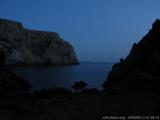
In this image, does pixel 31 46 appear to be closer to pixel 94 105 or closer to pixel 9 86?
pixel 9 86

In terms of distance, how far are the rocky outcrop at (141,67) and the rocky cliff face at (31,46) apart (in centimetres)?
8238

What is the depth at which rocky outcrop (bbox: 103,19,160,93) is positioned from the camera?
67.7 feet

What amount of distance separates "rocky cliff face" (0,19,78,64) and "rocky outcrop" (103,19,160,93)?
82.4 metres

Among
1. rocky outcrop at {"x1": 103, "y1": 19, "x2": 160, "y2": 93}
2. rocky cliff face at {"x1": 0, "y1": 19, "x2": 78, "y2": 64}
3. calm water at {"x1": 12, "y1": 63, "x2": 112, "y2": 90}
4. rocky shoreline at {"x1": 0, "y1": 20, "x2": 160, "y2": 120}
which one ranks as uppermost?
rocky cliff face at {"x1": 0, "y1": 19, "x2": 78, "y2": 64}

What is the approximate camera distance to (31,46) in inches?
5133

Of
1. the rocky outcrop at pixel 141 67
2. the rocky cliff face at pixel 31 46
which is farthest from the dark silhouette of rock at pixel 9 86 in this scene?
the rocky cliff face at pixel 31 46

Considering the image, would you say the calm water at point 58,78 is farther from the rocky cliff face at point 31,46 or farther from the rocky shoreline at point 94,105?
the rocky cliff face at point 31,46

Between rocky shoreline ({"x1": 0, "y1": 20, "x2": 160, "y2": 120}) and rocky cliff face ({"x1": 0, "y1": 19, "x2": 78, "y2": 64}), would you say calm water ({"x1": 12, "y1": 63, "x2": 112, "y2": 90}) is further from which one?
rocky cliff face ({"x1": 0, "y1": 19, "x2": 78, "y2": 64})

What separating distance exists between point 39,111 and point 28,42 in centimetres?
11879

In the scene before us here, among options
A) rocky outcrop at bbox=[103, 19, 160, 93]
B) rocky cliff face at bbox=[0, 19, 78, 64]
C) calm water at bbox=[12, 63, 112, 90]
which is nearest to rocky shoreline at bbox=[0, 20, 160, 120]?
rocky outcrop at bbox=[103, 19, 160, 93]

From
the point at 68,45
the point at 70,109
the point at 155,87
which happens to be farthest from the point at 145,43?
the point at 68,45

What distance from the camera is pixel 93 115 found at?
11.1m

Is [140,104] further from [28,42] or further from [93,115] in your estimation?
[28,42]

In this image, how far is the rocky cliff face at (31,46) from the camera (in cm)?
11025
